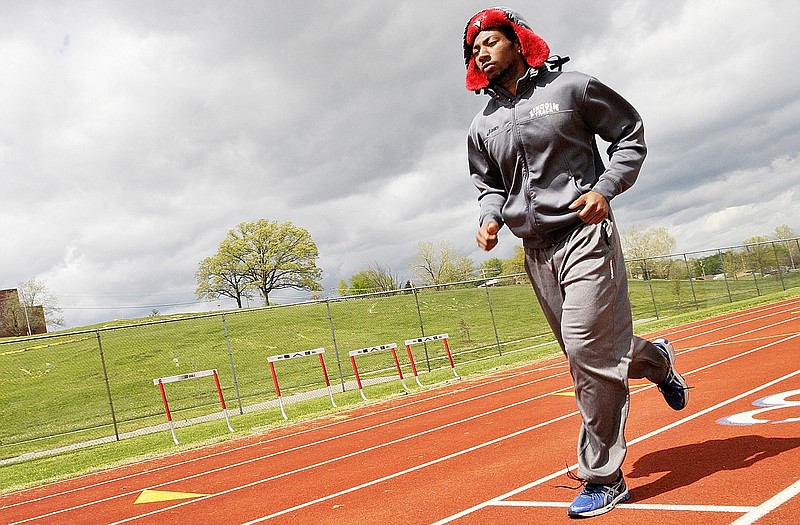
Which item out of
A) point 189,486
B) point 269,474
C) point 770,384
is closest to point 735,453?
point 770,384

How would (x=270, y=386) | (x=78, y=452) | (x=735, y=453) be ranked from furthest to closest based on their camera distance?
(x=270, y=386)
(x=78, y=452)
(x=735, y=453)

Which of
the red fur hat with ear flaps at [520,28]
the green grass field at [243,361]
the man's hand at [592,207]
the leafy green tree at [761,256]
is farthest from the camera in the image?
the leafy green tree at [761,256]

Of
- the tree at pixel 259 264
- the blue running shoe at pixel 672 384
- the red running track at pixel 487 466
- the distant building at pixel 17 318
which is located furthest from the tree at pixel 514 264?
the blue running shoe at pixel 672 384

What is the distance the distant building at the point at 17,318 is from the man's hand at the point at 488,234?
67179mm

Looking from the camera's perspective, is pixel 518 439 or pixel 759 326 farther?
pixel 759 326

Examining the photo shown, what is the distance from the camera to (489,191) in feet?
12.1

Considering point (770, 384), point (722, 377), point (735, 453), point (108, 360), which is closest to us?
point (735, 453)

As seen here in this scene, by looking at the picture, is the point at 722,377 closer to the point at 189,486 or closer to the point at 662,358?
the point at 662,358

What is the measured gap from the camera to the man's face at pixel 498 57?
11.1ft

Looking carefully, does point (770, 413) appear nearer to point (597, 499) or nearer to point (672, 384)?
point (672, 384)

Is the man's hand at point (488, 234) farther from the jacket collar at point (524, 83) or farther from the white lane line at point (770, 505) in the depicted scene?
the white lane line at point (770, 505)

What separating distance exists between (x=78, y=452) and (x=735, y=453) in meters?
12.7

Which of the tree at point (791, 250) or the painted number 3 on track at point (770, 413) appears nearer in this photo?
the painted number 3 on track at point (770, 413)

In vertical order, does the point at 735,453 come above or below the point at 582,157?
below
